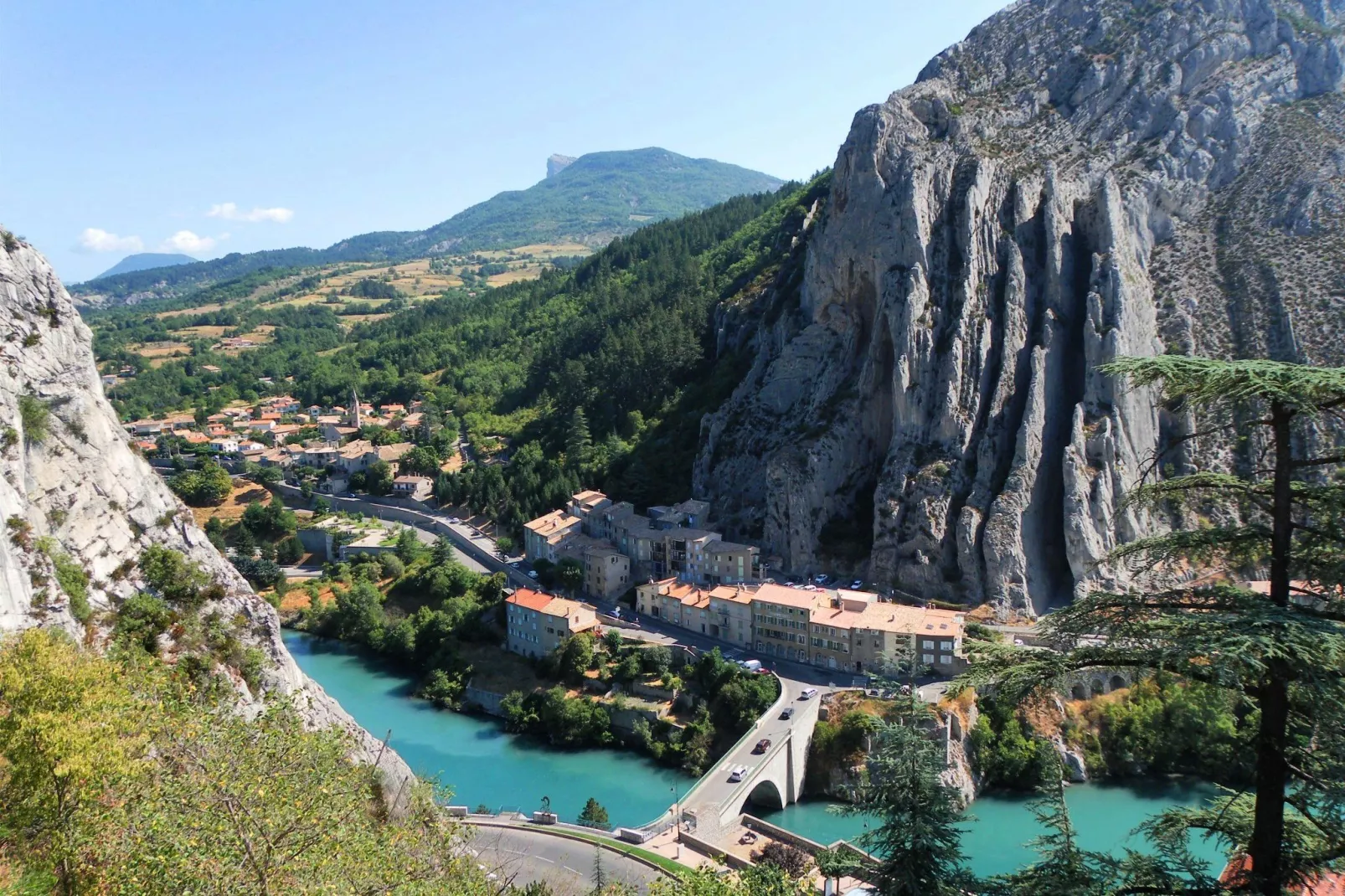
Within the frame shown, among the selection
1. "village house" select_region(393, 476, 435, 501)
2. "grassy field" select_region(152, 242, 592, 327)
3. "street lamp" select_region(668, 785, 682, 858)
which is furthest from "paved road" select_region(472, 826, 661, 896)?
"grassy field" select_region(152, 242, 592, 327)

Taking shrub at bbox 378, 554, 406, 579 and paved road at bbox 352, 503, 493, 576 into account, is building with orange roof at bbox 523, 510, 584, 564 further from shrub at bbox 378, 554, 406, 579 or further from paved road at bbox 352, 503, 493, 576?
shrub at bbox 378, 554, 406, 579

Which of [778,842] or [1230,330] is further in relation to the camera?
[1230,330]

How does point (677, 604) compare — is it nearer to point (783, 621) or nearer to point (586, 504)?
point (783, 621)

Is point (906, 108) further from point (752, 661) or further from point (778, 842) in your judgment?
point (778, 842)

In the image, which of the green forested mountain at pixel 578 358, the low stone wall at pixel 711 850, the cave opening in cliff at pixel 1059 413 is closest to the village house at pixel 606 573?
the green forested mountain at pixel 578 358

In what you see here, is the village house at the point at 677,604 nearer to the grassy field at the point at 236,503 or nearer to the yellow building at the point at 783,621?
the yellow building at the point at 783,621

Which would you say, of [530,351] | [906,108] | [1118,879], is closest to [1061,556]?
[906,108]


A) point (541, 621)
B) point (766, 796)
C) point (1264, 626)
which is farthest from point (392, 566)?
point (1264, 626)
